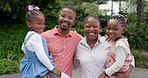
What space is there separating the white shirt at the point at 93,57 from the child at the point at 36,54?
293mm

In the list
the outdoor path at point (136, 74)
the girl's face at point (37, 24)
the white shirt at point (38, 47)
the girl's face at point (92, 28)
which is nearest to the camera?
the white shirt at point (38, 47)

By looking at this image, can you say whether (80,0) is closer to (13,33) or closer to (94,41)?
(13,33)

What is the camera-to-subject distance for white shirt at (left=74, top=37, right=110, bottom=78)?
10.2ft

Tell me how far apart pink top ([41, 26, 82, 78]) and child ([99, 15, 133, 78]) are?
395 mm

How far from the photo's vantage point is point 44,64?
9.43 ft

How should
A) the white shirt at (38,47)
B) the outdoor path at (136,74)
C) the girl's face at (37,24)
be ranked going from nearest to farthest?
1. the white shirt at (38,47)
2. the girl's face at (37,24)
3. the outdoor path at (136,74)

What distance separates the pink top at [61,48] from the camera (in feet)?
10.2

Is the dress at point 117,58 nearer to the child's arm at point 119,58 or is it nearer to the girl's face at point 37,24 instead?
the child's arm at point 119,58

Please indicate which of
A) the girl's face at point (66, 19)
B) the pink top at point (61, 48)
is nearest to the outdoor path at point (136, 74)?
the pink top at point (61, 48)

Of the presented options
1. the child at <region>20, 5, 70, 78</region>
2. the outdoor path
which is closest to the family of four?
the child at <region>20, 5, 70, 78</region>

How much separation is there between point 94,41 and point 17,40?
6.40 m

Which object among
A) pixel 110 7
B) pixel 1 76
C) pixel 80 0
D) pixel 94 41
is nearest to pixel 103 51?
pixel 94 41

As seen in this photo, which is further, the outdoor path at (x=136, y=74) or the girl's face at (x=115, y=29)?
the outdoor path at (x=136, y=74)

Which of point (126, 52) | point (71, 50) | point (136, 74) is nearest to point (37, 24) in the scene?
point (71, 50)
